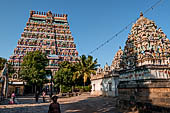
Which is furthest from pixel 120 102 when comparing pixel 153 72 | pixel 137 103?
pixel 153 72

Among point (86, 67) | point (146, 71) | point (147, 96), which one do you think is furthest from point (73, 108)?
point (86, 67)

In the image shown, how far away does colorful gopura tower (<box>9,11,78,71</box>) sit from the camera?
168 feet

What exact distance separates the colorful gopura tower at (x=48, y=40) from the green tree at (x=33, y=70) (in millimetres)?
18344

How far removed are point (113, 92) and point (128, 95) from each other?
10.4 m

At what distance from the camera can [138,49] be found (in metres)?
21.7

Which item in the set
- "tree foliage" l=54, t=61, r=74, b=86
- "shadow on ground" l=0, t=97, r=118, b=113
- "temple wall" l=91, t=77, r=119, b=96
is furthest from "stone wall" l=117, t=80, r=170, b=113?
"tree foliage" l=54, t=61, r=74, b=86

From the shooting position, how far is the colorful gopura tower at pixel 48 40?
168 ft

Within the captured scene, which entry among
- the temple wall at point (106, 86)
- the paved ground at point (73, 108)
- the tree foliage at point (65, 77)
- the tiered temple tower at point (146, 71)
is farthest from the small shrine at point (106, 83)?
the tree foliage at point (65, 77)

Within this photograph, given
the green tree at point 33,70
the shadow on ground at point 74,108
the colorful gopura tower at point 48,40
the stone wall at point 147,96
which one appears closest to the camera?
the stone wall at point 147,96

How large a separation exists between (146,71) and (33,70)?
25224 millimetres

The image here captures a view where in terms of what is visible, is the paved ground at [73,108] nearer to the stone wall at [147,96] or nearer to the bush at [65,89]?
the stone wall at [147,96]

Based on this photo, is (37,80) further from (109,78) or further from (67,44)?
(67,44)

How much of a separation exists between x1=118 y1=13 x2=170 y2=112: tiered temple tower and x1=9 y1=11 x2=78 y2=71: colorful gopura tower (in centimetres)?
3442

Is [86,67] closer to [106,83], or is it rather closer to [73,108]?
[106,83]
